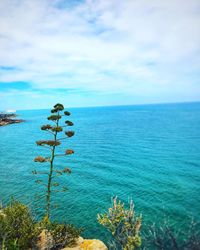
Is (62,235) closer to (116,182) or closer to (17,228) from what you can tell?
(17,228)

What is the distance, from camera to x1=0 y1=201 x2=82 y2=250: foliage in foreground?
15.6 metres

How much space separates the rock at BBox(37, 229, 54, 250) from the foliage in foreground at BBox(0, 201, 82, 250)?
20 cm

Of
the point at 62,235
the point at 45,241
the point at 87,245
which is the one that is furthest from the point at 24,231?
the point at 87,245

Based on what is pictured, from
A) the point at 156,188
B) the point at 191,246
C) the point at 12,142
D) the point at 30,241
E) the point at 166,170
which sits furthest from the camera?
the point at 12,142

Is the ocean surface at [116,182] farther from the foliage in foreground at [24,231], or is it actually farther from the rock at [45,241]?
the rock at [45,241]

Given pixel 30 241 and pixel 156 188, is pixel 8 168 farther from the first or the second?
pixel 30 241

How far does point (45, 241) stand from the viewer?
17062 millimetres

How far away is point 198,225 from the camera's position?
2548 centimetres

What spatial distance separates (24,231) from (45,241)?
1.96 m

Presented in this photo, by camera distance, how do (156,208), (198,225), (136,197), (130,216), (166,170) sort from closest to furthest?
(130,216), (198,225), (156,208), (136,197), (166,170)

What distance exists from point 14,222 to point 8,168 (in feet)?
113

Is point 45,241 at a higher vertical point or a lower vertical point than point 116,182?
higher

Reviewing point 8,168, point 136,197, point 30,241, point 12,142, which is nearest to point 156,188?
point 136,197

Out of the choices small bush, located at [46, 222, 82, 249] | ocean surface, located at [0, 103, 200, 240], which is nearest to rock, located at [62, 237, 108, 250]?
small bush, located at [46, 222, 82, 249]
